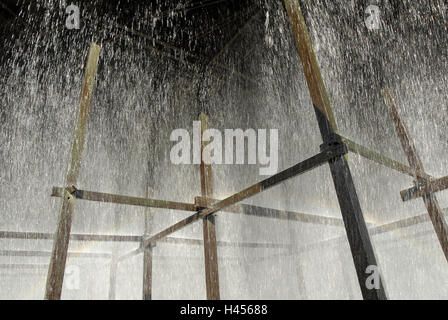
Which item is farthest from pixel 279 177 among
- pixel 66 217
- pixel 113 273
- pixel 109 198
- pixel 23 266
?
pixel 23 266

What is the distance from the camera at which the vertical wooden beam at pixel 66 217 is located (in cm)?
285

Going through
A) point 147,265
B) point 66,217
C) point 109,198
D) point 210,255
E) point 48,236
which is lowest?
point 210,255

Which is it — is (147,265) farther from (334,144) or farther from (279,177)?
(334,144)

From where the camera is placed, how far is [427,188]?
11.7 feet

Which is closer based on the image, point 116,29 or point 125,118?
point 116,29

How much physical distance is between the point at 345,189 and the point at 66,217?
289cm

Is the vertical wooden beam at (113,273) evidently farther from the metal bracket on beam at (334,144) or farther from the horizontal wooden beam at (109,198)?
the metal bracket on beam at (334,144)

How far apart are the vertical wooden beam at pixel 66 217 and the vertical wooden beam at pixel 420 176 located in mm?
4260

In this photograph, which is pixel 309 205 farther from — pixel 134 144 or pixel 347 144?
pixel 347 144

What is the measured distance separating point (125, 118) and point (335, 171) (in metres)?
6.41

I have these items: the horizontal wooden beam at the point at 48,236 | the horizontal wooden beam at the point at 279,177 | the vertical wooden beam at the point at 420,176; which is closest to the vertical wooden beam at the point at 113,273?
the horizontal wooden beam at the point at 48,236

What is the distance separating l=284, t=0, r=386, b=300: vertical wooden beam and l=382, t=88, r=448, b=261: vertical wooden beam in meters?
2.09

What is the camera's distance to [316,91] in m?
2.53
